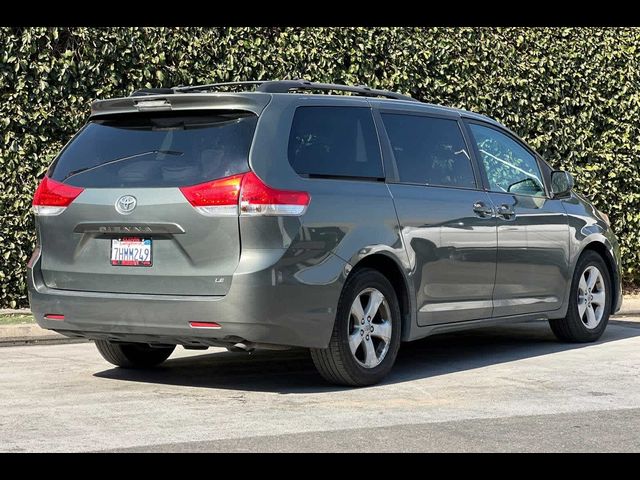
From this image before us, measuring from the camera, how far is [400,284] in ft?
28.5

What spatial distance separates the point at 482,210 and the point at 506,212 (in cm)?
35

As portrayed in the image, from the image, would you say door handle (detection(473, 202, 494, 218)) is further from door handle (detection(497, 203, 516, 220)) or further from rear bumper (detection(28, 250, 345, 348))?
rear bumper (detection(28, 250, 345, 348))

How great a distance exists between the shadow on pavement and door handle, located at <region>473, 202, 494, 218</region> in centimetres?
110

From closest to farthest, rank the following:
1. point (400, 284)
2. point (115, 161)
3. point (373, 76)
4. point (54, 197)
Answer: point (115, 161)
point (54, 197)
point (400, 284)
point (373, 76)

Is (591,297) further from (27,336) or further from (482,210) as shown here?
(27,336)

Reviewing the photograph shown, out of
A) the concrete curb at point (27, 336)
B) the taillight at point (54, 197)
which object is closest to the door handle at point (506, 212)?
the taillight at point (54, 197)

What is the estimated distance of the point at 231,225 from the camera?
25.0ft

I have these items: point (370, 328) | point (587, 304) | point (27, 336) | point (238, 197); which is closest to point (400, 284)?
point (370, 328)

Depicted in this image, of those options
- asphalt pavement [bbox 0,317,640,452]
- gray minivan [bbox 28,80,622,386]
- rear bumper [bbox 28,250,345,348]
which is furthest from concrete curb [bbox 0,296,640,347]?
rear bumper [bbox 28,250,345,348]

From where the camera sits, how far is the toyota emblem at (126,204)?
25.7 feet

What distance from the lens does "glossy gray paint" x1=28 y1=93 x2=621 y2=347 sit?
7641 mm

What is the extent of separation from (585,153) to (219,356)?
6539 millimetres
